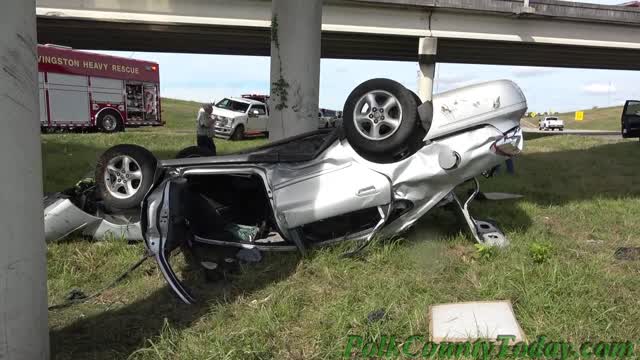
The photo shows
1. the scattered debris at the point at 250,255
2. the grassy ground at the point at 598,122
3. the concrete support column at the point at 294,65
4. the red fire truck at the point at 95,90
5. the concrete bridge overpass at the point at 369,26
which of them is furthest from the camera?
the grassy ground at the point at 598,122

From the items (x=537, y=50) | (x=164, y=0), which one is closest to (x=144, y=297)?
(x=164, y=0)

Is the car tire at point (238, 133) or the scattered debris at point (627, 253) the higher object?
the scattered debris at point (627, 253)

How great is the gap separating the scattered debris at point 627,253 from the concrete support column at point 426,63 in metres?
18.8

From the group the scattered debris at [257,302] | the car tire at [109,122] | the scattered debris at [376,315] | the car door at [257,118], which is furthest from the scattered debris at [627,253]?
the car tire at [109,122]

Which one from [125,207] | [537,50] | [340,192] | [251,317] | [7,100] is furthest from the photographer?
[537,50]

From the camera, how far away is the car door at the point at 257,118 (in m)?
22.1

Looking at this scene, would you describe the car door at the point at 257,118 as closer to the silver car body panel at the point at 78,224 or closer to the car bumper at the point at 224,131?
the car bumper at the point at 224,131

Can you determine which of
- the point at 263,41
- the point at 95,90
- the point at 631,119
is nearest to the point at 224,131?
the point at 95,90

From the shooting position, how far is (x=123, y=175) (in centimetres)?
443

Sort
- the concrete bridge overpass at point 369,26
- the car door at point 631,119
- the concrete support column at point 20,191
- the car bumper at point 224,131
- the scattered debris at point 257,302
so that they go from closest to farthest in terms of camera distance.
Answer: the concrete support column at point 20,191, the scattered debris at point 257,302, the car door at point 631,119, the concrete bridge overpass at point 369,26, the car bumper at point 224,131

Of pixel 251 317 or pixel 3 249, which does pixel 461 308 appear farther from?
pixel 3 249

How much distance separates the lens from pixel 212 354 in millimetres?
2617

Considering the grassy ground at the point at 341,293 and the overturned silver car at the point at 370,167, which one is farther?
the overturned silver car at the point at 370,167

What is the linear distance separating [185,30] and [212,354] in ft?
72.7
